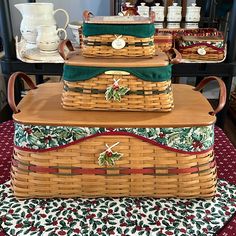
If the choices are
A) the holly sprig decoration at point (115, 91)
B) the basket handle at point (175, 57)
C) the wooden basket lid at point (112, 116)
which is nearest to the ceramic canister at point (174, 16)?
the basket handle at point (175, 57)

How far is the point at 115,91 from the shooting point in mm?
704

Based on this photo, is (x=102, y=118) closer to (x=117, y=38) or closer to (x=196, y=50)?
(x=117, y=38)

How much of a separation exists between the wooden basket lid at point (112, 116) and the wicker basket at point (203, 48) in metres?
0.27

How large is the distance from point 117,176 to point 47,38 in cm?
56

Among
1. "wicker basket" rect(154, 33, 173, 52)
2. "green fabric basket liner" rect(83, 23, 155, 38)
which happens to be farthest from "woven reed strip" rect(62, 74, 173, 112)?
"wicker basket" rect(154, 33, 173, 52)

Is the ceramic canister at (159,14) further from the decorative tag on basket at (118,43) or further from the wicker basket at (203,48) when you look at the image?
the decorative tag on basket at (118,43)

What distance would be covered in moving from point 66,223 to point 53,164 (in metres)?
0.14

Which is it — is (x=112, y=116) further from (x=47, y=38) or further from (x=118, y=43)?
(x=47, y=38)

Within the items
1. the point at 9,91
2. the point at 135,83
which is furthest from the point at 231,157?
the point at 9,91

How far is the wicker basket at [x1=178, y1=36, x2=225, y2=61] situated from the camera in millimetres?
1009

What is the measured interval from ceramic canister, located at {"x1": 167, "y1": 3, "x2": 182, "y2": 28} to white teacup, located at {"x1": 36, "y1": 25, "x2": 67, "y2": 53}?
447 mm

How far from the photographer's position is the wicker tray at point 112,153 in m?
0.69

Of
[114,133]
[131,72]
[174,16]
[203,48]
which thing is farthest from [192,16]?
[114,133]

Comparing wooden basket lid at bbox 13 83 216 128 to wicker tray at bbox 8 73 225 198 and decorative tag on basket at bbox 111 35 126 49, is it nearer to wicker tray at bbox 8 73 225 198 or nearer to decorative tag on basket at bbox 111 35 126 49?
wicker tray at bbox 8 73 225 198
